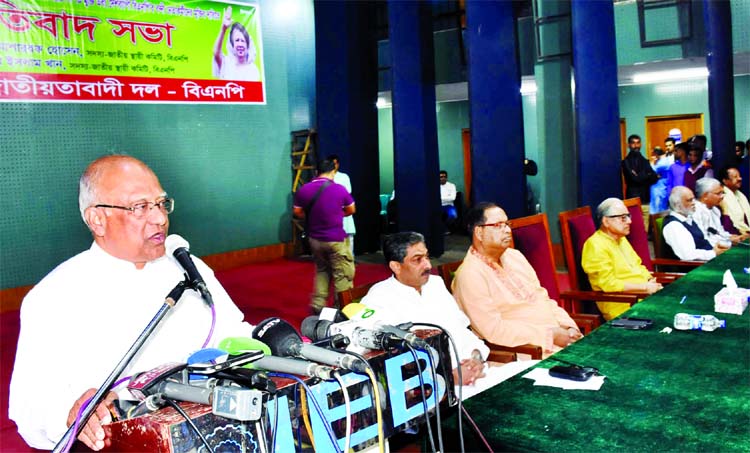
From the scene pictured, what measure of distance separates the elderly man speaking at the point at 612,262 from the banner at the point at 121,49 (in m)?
3.52

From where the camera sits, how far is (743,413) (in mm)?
1678

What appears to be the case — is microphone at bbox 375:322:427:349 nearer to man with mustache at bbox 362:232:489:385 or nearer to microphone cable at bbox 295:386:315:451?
microphone cable at bbox 295:386:315:451

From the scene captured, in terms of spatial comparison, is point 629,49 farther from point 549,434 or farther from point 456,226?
point 549,434

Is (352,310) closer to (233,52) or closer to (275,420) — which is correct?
(275,420)

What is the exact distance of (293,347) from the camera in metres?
1.05

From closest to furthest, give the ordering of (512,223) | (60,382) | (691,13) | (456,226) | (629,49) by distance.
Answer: (60,382), (512,223), (691,13), (629,49), (456,226)

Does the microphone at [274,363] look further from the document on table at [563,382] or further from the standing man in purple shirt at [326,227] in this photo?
the standing man in purple shirt at [326,227]

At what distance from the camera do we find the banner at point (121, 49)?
4.46 metres

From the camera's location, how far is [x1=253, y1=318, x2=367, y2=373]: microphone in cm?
99

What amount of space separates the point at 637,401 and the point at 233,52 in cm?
521

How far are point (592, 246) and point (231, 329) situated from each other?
2516mm

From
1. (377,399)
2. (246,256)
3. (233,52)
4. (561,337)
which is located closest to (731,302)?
(561,337)

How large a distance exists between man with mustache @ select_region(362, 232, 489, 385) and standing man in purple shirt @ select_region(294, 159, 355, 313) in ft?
7.39

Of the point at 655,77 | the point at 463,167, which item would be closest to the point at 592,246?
the point at 655,77
